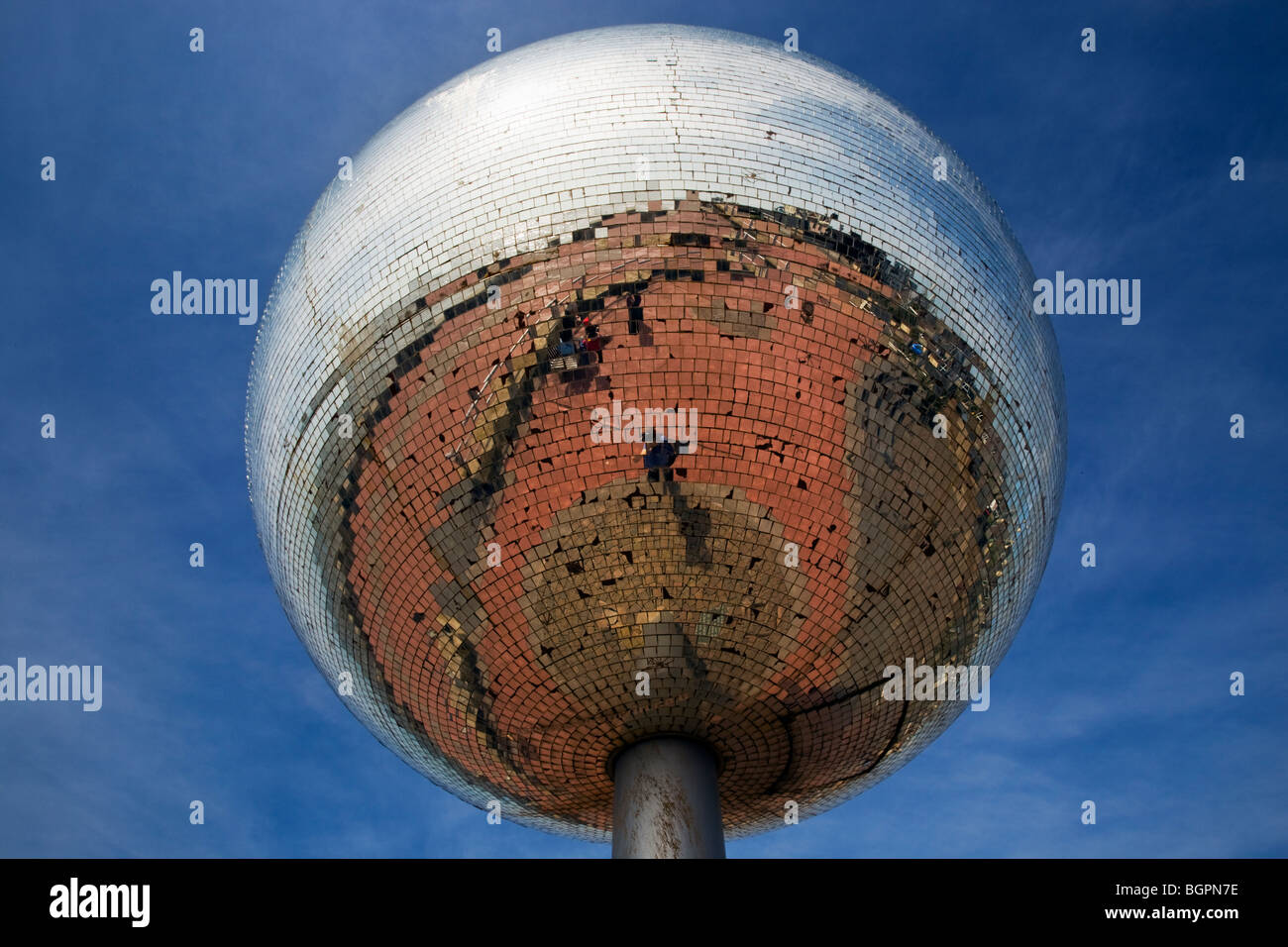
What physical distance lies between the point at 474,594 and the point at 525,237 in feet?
13.7

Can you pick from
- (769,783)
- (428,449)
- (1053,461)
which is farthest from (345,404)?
(1053,461)

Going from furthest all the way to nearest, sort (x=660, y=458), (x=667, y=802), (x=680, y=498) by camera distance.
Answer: (x=667, y=802), (x=680, y=498), (x=660, y=458)

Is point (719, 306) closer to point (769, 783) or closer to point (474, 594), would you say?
point (474, 594)

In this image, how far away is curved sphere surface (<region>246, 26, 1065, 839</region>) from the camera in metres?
12.5

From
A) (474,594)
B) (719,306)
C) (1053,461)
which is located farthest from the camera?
(1053,461)

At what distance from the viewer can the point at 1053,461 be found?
15.8 meters

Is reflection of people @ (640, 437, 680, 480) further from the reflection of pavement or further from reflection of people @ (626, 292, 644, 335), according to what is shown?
reflection of people @ (626, 292, 644, 335)

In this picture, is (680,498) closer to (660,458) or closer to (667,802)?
(660,458)

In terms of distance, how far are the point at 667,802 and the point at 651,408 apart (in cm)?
530

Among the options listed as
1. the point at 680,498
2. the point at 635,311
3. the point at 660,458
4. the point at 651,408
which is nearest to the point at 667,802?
the point at 680,498

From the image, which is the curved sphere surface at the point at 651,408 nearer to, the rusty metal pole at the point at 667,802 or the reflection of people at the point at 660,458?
the reflection of people at the point at 660,458

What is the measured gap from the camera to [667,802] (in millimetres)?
14336

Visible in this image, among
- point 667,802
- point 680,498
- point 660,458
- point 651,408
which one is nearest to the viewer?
point 651,408

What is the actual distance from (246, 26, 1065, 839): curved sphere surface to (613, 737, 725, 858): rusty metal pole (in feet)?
0.96
